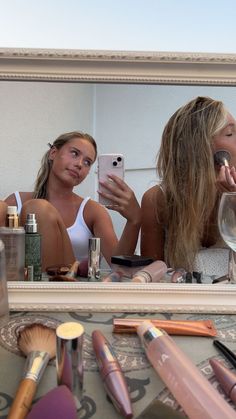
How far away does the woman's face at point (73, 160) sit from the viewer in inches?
21.8

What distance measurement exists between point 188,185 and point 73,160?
0.59 feet

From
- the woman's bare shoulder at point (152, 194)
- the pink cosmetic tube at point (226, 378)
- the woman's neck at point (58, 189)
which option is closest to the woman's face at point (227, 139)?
the woman's bare shoulder at point (152, 194)

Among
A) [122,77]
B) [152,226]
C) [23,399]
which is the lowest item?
[23,399]

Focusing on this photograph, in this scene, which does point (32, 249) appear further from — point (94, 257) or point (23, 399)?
point (23, 399)

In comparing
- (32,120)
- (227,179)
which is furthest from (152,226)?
(32,120)

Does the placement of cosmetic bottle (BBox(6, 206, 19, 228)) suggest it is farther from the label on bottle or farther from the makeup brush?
the makeup brush

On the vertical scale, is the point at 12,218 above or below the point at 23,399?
above

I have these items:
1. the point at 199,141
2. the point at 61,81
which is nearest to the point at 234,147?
the point at 199,141

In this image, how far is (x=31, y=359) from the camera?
1.08ft

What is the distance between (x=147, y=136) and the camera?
557 mm

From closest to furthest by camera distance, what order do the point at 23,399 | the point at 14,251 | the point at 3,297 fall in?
the point at 23,399 < the point at 3,297 < the point at 14,251

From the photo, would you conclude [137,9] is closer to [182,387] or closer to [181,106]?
[181,106]

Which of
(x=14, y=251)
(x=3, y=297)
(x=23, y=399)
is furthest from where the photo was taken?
(x=14, y=251)

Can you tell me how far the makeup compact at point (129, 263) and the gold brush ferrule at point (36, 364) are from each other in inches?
8.8
